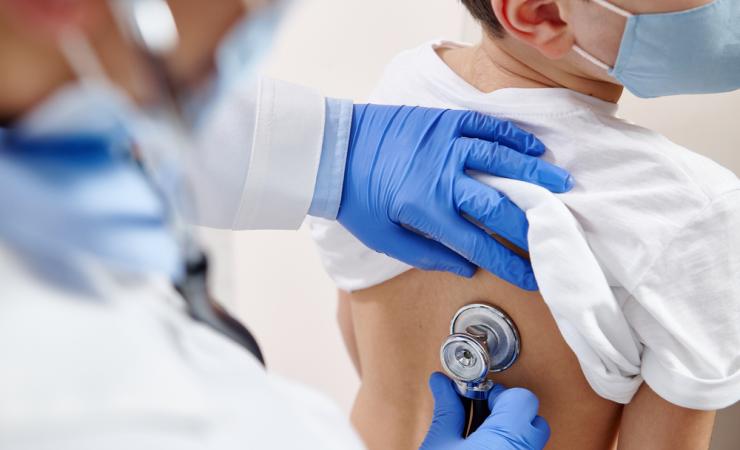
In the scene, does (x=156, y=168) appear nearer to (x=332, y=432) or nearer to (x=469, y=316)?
(x=332, y=432)

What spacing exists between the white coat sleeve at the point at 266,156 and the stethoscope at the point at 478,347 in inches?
11.9

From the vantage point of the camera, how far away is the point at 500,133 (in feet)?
3.52

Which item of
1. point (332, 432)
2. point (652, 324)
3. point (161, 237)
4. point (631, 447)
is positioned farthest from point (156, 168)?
point (631, 447)

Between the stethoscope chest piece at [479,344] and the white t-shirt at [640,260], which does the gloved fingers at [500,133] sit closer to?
the white t-shirt at [640,260]

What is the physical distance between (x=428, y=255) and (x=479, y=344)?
0.53ft

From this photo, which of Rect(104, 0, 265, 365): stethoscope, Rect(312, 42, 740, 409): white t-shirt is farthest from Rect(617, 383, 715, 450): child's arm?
Rect(104, 0, 265, 365): stethoscope

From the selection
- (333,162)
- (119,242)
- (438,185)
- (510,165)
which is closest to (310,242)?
(333,162)

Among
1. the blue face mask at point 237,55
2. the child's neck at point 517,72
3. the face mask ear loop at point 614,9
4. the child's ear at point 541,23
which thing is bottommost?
the child's neck at point 517,72

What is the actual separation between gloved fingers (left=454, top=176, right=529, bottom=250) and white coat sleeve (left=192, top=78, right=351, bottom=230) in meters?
0.25

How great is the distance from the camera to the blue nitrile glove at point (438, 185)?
104 centimetres

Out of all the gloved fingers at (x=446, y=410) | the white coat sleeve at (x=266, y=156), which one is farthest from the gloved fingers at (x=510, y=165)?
the gloved fingers at (x=446, y=410)

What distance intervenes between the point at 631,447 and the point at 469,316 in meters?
0.29

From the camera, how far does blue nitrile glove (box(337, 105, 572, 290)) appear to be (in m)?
1.04

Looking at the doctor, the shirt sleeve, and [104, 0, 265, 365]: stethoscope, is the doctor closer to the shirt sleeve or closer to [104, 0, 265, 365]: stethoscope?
[104, 0, 265, 365]: stethoscope
